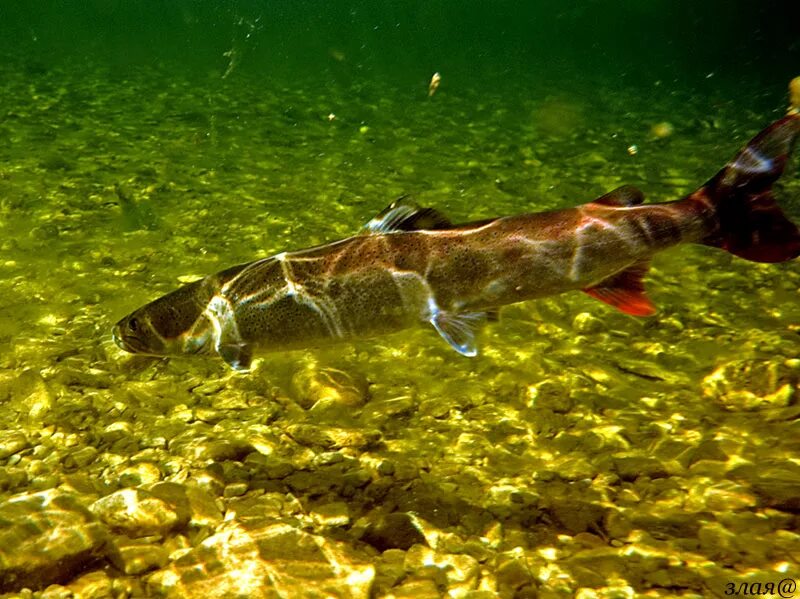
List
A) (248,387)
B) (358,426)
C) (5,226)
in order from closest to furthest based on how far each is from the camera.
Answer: (358,426) < (248,387) < (5,226)

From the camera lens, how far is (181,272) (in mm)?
5930

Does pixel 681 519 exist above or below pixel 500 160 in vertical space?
below

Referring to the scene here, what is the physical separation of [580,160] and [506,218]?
8756 mm

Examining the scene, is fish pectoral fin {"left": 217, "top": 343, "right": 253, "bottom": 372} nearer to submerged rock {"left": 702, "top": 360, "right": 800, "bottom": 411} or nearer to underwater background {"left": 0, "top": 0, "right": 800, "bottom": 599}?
underwater background {"left": 0, "top": 0, "right": 800, "bottom": 599}

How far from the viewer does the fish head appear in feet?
10.3

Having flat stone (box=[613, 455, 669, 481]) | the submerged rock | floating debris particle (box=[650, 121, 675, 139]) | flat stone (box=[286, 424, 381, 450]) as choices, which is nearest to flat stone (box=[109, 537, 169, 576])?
flat stone (box=[286, 424, 381, 450])

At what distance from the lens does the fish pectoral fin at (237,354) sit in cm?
304

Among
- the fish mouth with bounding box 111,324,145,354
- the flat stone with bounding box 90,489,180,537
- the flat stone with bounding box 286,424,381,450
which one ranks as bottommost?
the flat stone with bounding box 286,424,381,450

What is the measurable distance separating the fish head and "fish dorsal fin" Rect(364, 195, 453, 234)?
3.29 feet

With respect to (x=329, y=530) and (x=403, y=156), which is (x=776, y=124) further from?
(x=403, y=156)

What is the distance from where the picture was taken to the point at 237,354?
3070 millimetres

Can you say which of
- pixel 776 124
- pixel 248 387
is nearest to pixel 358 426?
pixel 248 387

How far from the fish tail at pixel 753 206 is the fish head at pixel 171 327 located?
269 cm

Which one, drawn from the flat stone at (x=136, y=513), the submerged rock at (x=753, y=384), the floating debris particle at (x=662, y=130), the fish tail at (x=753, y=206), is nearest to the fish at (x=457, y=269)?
the fish tail at (x=753, y=206)
